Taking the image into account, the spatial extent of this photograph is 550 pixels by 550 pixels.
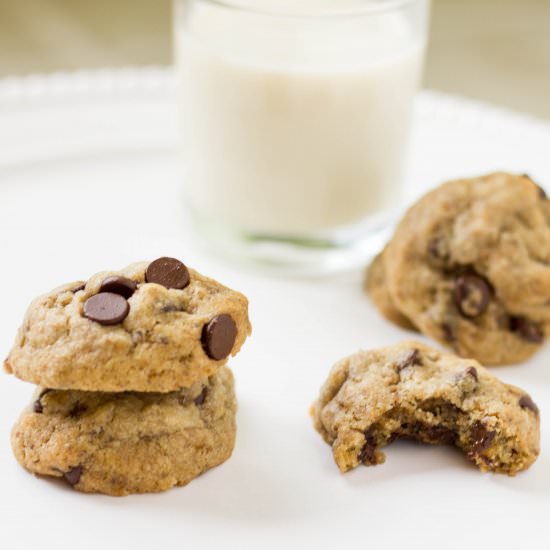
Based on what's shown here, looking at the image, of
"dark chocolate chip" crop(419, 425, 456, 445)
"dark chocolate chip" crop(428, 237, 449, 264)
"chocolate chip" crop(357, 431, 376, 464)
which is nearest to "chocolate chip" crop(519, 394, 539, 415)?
"dark chocolate chip" crop(419, 425, 456, 445)

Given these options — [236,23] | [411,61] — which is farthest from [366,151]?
[236,23]

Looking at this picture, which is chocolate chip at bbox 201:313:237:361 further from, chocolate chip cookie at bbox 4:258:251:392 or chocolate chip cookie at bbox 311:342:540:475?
chocolate chip cookie at bbox 311:342:540:475

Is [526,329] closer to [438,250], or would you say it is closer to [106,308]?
[438,250]

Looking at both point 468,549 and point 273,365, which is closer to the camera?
point 468,549

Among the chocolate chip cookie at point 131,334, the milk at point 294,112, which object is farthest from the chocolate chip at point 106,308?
the milk at point 294,112

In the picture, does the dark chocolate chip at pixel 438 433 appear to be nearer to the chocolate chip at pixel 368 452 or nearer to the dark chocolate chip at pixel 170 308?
the chocolate chip at pixel 368 452

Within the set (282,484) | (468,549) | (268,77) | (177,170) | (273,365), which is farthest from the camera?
(177,170)

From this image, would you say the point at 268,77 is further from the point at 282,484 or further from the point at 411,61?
the point at 282,484
